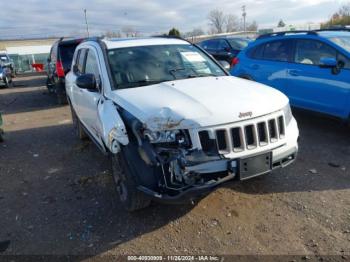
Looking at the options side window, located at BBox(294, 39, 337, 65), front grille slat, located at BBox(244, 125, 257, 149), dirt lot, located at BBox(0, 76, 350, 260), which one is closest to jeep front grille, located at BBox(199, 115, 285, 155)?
front grille slat, located at BBox(244, 125, 257, 149)

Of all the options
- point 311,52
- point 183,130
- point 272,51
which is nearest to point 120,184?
point 183,130

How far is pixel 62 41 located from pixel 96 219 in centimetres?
919

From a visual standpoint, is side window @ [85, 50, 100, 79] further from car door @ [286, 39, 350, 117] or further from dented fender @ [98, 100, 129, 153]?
car door @ [286, 39, 350, 117]

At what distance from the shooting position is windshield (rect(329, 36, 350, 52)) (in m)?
5.84

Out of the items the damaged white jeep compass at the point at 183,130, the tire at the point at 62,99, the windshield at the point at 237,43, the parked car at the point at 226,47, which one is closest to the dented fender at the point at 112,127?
the damaged white jeep compass at the point at 183,130

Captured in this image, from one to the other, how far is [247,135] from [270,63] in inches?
171

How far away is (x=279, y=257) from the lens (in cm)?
306

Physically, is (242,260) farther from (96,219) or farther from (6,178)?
(6,178)

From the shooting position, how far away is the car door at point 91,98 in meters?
4.47

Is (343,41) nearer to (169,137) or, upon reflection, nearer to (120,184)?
(169,137)

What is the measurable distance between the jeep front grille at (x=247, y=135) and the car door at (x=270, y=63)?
3.60 metres

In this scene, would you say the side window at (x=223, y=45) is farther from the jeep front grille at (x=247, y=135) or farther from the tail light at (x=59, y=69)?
the jeep front grille at (x=247, y=135)

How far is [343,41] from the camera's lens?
6.03 m

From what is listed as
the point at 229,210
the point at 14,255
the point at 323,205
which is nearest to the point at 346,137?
the point at 323,205
